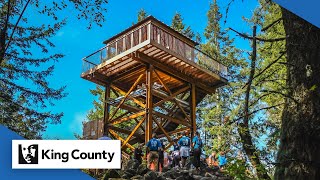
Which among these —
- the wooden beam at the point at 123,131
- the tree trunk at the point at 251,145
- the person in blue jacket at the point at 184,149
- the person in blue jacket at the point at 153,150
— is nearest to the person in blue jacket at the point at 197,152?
the person in blue jacket at the point at 184,149

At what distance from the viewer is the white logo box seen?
16.3 ft

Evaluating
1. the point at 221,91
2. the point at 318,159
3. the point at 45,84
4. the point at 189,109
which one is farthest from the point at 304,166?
the point at 221,91

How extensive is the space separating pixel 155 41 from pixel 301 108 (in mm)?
12358

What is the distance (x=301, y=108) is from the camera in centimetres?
310

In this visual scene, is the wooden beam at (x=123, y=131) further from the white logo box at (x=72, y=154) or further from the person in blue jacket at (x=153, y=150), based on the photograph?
the white logo box at (x=72, y=154)

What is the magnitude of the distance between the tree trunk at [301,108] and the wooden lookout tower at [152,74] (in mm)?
11915

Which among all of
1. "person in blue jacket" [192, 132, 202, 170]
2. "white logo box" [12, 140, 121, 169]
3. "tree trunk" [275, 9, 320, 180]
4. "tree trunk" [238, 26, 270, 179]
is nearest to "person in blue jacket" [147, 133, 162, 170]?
"person in blue jacket" [192, 132, 202, 170]

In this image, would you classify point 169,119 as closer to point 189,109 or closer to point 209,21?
point 189,109

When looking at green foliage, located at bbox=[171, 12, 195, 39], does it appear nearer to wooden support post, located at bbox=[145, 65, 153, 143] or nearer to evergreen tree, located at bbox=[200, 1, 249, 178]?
evergreen tree, located at bbox=[200, 1, 249, 178]

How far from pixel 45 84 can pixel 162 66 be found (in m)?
5.74

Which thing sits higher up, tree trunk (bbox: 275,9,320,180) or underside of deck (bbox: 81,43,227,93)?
underside of deck (bbox: 81,43,227,93)

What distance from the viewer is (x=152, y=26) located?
15.5 meters

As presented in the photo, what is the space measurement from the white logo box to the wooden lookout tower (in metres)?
10.1

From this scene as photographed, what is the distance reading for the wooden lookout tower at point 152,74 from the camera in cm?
1579
